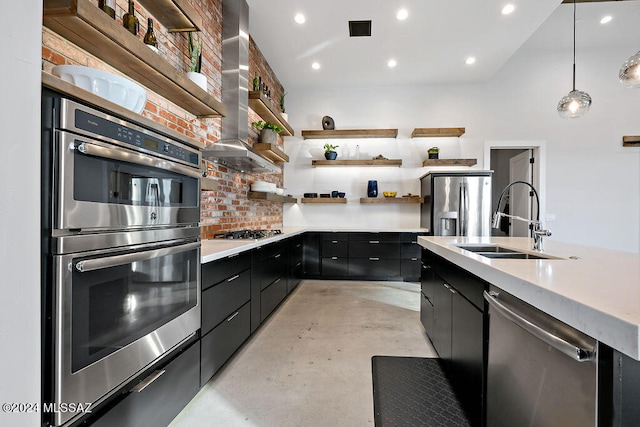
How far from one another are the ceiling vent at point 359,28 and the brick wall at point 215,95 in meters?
1.30

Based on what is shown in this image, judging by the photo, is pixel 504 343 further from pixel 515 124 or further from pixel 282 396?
pixel 515 124

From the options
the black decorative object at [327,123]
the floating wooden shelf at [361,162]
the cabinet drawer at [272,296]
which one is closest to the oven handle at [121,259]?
the cabinet drawer at [272,296]

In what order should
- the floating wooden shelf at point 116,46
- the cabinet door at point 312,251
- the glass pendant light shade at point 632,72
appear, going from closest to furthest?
the floating wooden shelf at point 116,46, the glass pendant light shade at point 632,72, the cabinet door at point 312,251

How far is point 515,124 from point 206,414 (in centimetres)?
588

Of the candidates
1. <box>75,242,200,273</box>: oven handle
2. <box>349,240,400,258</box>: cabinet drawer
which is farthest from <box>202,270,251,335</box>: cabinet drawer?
<box>349,240,400,258</box>: cabinet drawer

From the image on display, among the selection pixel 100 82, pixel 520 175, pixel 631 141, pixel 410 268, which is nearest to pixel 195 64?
pixel 100 82

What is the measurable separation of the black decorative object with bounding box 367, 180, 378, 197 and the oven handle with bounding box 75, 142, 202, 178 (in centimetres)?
403

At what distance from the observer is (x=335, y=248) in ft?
16.2

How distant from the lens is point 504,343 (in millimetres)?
1218

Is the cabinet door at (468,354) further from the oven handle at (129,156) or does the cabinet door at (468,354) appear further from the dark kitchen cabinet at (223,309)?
the oven handle at (129,156)

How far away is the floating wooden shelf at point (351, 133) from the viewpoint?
17.2 ft

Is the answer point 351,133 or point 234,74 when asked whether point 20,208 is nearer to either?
point 234,74

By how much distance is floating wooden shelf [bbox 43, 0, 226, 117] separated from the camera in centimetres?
131

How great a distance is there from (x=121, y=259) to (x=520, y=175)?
650 cm
